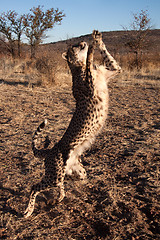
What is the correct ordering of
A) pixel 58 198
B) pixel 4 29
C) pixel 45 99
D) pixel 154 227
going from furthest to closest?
pixel 4 29 < pixel 45 99 < pixel 58 198 < pixel 154 227

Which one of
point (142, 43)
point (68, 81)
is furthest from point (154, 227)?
point (142, 43)

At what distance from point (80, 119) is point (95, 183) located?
959 mm

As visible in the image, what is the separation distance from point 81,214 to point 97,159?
1.26 metres

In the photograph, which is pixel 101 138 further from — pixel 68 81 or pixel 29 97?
pixel 68 81

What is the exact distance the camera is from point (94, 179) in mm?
3209

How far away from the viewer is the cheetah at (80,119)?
263 cm

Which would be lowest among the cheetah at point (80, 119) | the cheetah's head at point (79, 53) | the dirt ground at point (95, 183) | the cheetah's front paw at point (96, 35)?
the dirt ground at point (95, 183)

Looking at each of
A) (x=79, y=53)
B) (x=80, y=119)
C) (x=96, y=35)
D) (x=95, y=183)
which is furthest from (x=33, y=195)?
(x=96, y=35)

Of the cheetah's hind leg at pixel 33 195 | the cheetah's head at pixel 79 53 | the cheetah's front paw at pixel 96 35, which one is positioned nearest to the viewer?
the cheetah's hind leg at pixel 33 195

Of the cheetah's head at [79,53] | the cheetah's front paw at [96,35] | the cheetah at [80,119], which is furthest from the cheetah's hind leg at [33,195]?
the cheetah's front paw at [96,35]

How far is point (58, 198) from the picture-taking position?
2.85 metres

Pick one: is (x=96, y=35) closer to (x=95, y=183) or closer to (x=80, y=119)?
(x=80, y=119)

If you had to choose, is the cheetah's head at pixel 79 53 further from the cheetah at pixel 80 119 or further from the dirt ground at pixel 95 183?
the dirt ground at pixel 95 183

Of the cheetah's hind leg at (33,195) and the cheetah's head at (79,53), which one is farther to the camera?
the cheetah's head at (79,53)
